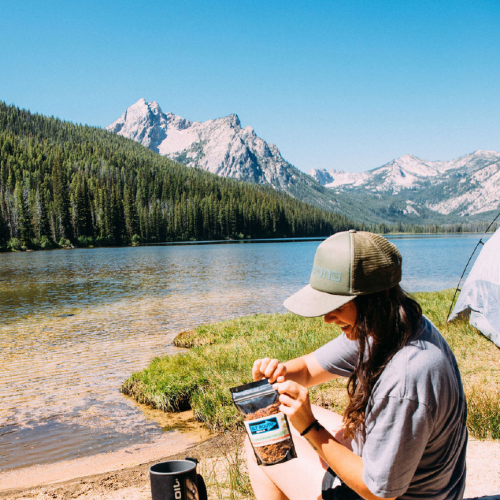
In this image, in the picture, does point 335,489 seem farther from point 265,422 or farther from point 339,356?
point 339,356

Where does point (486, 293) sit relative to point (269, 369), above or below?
below

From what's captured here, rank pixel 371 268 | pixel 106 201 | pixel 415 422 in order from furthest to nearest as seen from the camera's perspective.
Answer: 1. pixel 106 201
2. pixel 371 268
3. pixel 415 422

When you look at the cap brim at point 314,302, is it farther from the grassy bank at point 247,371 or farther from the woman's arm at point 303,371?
the grassy bank at point 247,371

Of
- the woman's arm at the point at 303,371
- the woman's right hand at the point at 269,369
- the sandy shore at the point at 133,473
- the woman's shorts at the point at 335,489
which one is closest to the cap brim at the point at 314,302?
the woman's right hand at the point at 269,369

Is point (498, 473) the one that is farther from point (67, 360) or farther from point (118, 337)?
point (118, 337)

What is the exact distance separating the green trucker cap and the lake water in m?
0.52

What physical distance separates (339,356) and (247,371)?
17.7ft

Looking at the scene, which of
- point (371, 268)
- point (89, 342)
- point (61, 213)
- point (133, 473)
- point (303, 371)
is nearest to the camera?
point (371, 268)

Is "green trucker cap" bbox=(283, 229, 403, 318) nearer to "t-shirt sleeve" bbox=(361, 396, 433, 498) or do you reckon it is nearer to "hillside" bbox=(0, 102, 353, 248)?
"t-shirt sleeve" bbox=(361, 396, 433, 498)

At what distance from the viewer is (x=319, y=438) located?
218cm

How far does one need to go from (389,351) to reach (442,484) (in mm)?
730

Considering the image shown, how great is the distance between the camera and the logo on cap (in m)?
2.17

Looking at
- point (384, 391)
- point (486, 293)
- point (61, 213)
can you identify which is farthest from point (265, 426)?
point (61, 213)

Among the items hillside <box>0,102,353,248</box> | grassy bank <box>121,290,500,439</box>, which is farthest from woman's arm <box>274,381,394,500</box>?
hillside <box>0,102,353,248</box>
